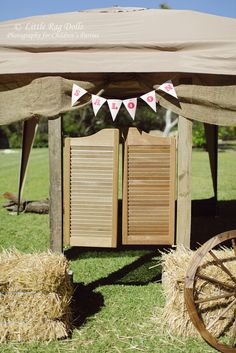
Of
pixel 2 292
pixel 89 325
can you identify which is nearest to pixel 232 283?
pixel 89 325

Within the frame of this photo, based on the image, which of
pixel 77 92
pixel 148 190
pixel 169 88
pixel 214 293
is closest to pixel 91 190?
pixel 148 190

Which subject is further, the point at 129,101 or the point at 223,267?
the point at 129,101

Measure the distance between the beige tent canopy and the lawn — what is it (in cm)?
209

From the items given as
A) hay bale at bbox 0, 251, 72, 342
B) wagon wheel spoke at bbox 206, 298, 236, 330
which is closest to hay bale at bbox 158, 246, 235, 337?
wagon wheel spoke at bbox 206, 298, 236, 330

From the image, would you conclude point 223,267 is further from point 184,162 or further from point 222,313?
point 184,162

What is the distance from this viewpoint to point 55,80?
4691 mm

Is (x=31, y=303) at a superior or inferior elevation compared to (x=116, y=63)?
inferior

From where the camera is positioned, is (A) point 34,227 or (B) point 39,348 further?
(A) point 34,227

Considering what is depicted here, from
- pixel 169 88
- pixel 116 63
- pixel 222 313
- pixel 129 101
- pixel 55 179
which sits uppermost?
pixel 116 63

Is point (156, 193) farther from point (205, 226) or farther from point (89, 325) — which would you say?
point (205, 226)

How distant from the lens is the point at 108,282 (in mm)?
5629

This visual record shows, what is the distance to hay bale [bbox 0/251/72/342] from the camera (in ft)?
13.0

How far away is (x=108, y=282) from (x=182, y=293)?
5.60ft

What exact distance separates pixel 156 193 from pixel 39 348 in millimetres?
2212
